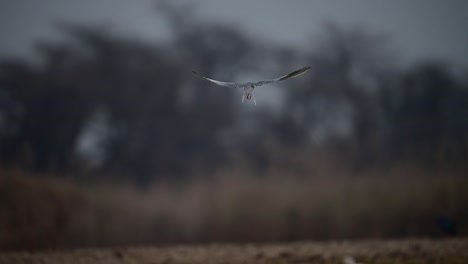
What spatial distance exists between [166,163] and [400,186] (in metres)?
6.48

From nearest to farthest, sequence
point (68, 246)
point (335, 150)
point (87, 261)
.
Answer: point (87, 261) → point (68, 246) → point (335, 150)

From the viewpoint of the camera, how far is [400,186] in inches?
547

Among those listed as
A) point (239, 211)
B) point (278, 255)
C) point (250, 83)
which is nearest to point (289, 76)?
point (250, 83)

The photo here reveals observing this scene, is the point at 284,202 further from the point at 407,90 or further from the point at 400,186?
the point at 407,90

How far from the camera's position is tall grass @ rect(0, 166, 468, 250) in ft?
43.2

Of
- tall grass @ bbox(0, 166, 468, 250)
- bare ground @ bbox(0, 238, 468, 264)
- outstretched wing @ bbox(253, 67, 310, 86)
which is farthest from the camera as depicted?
tall grass @ bbox(0, 166, 468, 250)

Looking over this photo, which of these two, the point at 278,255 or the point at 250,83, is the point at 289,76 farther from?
the point at 278,255

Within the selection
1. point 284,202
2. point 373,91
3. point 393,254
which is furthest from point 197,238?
point 373,91

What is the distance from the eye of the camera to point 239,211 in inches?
543

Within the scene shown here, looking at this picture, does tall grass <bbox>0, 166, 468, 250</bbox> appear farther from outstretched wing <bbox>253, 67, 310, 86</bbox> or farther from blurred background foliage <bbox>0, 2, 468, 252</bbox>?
outstretched wing <bbox>253, 67, 310, 86</bbox>

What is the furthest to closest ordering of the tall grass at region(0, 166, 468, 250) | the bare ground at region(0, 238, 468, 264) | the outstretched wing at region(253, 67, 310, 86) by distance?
the tall grass at region(0, 166, 468, 250), the bare ground at region(0, 238, 468, 264), the outstretched wing at region(253, 67, 310, 86)

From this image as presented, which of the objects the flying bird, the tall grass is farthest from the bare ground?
the flying bird

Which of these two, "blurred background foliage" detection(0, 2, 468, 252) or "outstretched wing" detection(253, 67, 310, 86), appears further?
"blurred background foliage" detection(0, 2, 468, 252)

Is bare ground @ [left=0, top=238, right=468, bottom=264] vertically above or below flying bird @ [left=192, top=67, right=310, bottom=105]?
below
